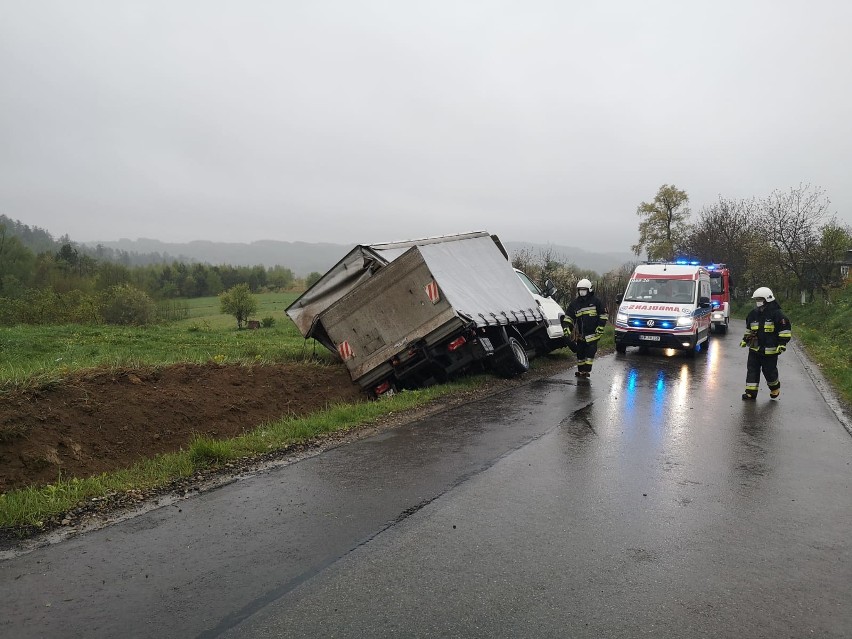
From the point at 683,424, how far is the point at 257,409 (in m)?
6.07

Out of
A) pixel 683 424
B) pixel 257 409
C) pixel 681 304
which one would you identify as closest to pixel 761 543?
pixel 683 424

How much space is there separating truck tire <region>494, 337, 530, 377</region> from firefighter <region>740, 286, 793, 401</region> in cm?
386

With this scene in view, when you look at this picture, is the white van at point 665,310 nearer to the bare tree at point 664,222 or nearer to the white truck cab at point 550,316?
the white truck cab at point 550,316

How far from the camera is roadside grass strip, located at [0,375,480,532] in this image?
481 cm

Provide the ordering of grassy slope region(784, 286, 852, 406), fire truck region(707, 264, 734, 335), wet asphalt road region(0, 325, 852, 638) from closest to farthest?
1. wet asphalt road region(0, 325, 852, 638)
2. grassy slope region(784, 286, 852, 406)
3. fire truck region(707, 264, 734, 335)

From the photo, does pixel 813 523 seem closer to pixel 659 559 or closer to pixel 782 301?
pixel 659 559

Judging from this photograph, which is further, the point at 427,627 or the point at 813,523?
the point at 813,523

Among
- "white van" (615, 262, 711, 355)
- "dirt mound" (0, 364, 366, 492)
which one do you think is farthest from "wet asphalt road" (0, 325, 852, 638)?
"white van" (615, 262, 711, 355)

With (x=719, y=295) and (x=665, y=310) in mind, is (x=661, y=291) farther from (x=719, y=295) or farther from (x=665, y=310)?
(x=719, y=295)

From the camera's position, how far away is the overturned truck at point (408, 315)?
31.6ft

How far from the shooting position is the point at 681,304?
1549cm

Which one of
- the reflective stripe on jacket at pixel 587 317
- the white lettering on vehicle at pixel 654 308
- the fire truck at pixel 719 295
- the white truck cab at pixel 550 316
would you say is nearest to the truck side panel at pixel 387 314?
the reflective stripe on jacket at pixel 587 317

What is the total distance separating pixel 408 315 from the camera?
9742 millimetres

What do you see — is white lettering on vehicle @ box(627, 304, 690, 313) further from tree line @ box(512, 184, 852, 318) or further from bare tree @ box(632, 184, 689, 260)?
bare tree @ box(632, 184, 689, 260)
